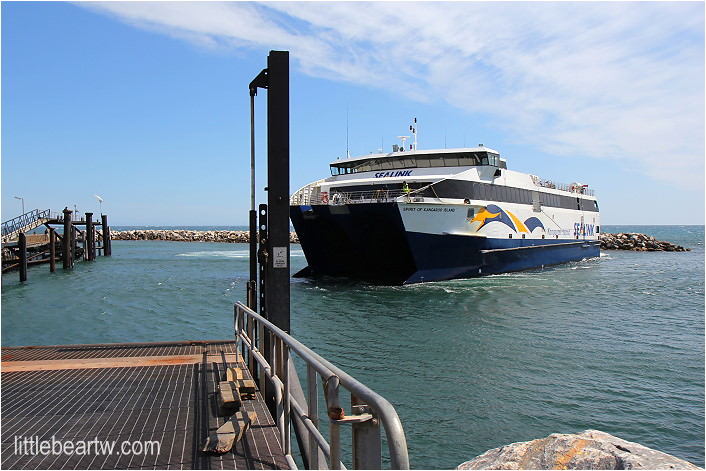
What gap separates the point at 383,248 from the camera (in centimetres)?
2262

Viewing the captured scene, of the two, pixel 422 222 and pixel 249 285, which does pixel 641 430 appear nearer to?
pixel 249 285

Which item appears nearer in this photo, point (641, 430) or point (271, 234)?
point (271, 234)

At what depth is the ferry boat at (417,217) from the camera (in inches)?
854

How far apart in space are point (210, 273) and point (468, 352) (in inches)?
923

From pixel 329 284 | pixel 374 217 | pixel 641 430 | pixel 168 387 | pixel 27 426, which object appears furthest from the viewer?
pixel 329 284

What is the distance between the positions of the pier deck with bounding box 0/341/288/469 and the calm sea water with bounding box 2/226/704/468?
2.93 m

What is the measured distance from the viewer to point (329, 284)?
81.0ft

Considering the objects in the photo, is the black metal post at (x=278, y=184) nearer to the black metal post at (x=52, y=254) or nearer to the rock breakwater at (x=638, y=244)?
the black metal post at (x=52, y=254)

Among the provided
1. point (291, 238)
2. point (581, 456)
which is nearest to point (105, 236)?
point (291, 238)

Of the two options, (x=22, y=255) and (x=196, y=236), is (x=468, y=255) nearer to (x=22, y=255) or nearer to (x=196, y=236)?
(x=22, y=255)

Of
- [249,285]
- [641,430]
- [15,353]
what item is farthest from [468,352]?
[15,353]

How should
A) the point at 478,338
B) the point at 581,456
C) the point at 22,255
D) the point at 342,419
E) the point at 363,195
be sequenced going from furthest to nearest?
the point at 22,255
the point at 363,195
the point at 478,338
the point at 581,456
the point at 342,419

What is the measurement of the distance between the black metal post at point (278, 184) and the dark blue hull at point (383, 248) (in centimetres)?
1374

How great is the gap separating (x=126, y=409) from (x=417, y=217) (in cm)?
1714
